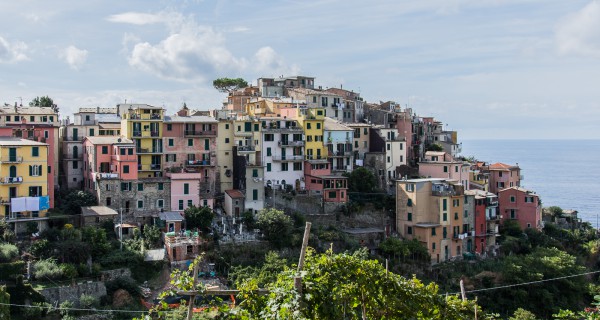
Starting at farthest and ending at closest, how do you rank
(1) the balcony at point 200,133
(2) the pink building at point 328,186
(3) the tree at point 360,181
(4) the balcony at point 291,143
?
(3) the tree at point 360,181
(4) the balcony at point 291,143
(2) the pink building at point 328,186
(1) the balcony at point 200,133

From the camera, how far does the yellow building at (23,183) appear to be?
36.2 m

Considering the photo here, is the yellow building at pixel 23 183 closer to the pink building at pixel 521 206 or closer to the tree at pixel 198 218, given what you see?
the tree at pixel 198 218

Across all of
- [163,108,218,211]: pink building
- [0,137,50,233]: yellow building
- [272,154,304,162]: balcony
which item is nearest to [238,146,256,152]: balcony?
[163,108,218,211]: pink building

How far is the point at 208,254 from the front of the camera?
36.8m

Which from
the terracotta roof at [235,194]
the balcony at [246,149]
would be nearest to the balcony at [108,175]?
the terracotta roof at [235,194]

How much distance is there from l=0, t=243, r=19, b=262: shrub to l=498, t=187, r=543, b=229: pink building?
34863 mm

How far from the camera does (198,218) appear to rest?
3922cm

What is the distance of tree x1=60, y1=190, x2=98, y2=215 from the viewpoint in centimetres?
3916

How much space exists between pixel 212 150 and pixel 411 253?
1486 cm

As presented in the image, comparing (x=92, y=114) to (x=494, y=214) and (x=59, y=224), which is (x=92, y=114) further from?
(x=494, y=214)

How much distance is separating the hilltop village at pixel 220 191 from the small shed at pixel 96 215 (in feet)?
0.24

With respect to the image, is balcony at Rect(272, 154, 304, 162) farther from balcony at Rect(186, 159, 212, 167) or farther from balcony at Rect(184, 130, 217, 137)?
balcony at Rect(186, 159, 212, 167)

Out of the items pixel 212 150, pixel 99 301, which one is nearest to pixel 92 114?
pixel 212 150

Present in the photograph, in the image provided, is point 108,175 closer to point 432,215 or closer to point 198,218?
point 198,218
